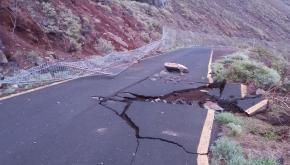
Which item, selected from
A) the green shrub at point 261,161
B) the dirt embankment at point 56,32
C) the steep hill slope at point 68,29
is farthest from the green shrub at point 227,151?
the dirt embankment at point 56,32

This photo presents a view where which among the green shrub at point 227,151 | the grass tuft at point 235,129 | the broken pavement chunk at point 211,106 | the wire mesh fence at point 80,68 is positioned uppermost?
the green shrub at point 227,151

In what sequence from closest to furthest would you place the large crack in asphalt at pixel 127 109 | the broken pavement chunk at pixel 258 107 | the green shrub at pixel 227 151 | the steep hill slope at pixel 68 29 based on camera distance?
the green shrub at pixel 227 151, the large crack in asphalt at pixel 127 109, the broken pavement chunk at pixel 258 107, the steep hill slope at pixel 68 29

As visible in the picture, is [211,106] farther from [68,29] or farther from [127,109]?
[68,29]

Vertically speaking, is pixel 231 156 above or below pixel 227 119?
above

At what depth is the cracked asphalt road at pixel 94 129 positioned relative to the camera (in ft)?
18.3

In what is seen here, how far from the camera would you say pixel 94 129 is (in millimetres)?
6840

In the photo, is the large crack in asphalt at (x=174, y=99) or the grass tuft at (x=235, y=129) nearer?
the grass tuft at (x=235, y=129)

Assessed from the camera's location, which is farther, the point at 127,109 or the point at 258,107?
the point at 258,107

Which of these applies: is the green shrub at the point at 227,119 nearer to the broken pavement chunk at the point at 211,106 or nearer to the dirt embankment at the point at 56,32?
the broken pavement chunk at the point at 211,106

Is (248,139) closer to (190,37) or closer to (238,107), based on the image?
(238,107)

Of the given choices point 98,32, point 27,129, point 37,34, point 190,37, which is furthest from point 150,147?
point 190,37

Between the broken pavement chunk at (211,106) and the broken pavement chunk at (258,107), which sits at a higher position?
the broken pavement chunk at (258,107)

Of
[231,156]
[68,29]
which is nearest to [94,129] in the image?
[231,156]

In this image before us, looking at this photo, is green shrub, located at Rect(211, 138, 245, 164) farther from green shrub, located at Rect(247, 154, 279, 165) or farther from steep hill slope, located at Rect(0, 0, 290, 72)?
steep hill slope, located at Rect(0, 0, 290, 72)
